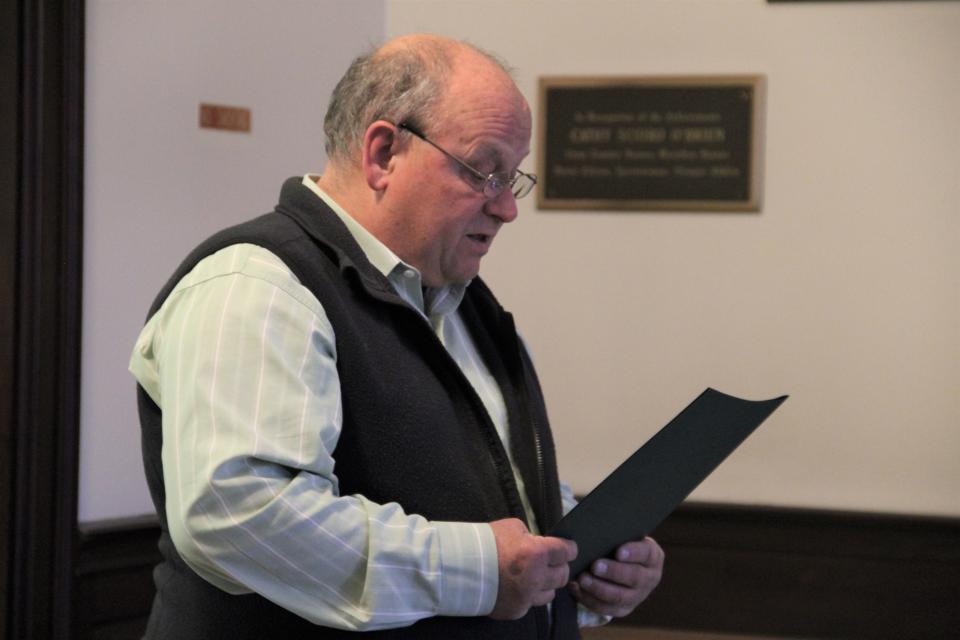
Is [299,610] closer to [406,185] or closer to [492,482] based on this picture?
[492,482]

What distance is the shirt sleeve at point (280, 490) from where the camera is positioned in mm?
1335

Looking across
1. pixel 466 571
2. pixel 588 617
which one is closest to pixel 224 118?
pixel 588 617

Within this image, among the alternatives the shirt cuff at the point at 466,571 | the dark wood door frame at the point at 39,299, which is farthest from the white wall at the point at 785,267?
the shirt cuff at the point at 466,571

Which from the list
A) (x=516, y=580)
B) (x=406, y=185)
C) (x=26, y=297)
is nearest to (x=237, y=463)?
(x=516, y=580)

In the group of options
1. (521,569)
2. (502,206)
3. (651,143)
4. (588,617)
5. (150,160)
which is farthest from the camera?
(651,143)

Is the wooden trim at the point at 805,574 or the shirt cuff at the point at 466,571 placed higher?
the shirt cuff at the point at 466,571

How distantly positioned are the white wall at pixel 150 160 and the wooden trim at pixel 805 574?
1.72 meters

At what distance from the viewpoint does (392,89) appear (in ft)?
5.55

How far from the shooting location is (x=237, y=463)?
4.36ft

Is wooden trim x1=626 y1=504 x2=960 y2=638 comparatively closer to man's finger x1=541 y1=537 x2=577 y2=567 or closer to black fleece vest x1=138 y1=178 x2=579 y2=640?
black fleece vest x1=138 y1=178 x2=579 y2=640

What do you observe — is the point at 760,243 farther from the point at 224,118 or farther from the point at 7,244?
the point at 7,244

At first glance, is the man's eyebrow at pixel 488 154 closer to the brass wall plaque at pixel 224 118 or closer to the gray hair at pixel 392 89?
the gray hair at pixel 392 89

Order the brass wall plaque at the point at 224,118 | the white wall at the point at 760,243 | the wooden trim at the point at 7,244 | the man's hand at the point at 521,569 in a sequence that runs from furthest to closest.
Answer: the white wall at the point at 760,243 < the brass wall plaque at the point at 224,118 < the wooden trim at the point at 7,244 < the man's hand at the point at 521,569

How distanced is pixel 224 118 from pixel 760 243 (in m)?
1.70
